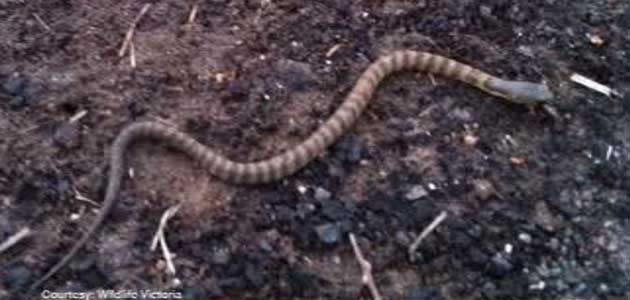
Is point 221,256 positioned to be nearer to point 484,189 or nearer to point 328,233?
point 328,233

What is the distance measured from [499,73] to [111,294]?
413cm

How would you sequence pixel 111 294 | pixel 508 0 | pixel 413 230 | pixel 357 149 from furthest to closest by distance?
pixel 508 0
pixel 357 149
pixel 413 230
pixel 111 294

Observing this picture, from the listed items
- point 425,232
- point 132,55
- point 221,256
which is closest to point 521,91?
point 425,232

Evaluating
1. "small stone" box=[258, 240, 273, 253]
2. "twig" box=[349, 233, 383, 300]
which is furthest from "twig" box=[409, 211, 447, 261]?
"small stone" box=[258, 240, 273, 253]

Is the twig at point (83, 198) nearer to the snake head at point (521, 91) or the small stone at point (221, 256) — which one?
the small stone at point (221, 256)

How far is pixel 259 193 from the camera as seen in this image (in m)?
6.63

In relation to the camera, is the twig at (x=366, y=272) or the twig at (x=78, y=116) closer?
the twig at (x=366, y=272)

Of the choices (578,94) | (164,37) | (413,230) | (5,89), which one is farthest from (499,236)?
(5,89)

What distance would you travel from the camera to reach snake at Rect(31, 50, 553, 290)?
254 inches

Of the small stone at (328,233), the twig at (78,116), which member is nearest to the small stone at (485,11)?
the small stone at (328,233)

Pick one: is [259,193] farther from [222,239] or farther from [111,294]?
[111,294]

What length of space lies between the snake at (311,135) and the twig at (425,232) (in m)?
1.15

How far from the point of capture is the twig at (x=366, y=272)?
607 centimetres

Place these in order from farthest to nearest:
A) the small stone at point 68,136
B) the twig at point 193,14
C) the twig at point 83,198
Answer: the twig at point 193,14
the small stone at point 68,136
the twig at point 83,198
